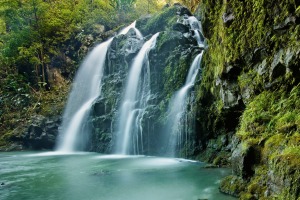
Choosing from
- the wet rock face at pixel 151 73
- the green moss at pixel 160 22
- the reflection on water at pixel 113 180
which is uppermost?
the green moss at pixel 160 22

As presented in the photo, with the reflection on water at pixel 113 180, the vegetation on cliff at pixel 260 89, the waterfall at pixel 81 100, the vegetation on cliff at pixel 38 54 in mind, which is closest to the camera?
the vegetation on cliff at pixel 260 89

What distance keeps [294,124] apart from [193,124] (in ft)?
23.1

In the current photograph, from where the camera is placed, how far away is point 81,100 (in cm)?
2080

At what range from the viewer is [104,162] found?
508 inches

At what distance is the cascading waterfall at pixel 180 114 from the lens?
1275cm

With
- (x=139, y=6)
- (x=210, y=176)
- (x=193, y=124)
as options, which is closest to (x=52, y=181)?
(x=210, y=176)

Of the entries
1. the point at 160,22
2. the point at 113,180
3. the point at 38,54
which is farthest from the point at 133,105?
the point at 38,54

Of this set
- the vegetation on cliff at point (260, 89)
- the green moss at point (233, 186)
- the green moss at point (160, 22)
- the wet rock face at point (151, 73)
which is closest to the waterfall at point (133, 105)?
the wet rock face at point (151, 73)

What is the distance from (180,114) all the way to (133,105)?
3877 mm

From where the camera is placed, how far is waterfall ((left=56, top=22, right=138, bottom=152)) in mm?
18484

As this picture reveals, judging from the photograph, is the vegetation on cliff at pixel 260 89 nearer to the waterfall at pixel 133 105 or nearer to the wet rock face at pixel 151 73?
the wet rock face at pixel 151 73

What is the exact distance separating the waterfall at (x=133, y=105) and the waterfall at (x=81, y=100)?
10.2 feet

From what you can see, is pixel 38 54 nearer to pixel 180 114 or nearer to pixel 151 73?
pixel 151 73

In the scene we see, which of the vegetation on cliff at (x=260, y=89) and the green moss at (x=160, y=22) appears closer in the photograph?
the vegetation on cliff at (x=260, y=89)
